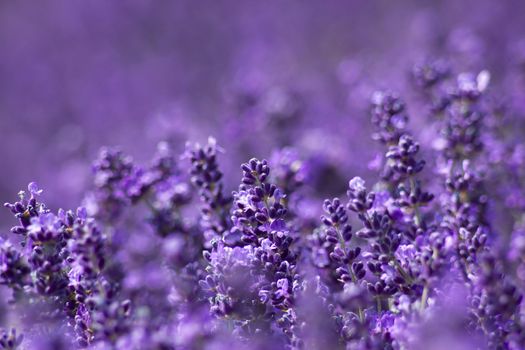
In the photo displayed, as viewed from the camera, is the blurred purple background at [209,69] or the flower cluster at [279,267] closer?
the flower cluster at [279,267]

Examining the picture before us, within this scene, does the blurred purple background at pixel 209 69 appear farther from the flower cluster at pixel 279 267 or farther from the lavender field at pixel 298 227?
the flower cluster at pixel 279 267

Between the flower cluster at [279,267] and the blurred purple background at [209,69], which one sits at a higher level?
the blurred purple background at [209,69]

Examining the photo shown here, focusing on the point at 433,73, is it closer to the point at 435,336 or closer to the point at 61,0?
the point at 435,336

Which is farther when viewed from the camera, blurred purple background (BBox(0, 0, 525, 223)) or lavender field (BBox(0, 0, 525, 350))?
blurred purple background (BBox(0, 0, 525, 223))

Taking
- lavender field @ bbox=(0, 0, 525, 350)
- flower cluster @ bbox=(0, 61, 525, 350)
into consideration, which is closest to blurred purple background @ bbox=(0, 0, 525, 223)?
lavender field @ bbox=(0, 0, 525, 350)

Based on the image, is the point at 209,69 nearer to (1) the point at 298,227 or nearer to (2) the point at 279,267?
(1) the point at 298,227

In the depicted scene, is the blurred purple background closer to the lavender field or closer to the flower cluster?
the lavender field

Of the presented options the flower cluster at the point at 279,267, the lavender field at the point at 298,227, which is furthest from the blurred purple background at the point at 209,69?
the flower cluster at the point at 279,267

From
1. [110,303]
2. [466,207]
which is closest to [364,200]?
[466,207]

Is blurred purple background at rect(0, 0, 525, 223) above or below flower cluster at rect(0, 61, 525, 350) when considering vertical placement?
above
